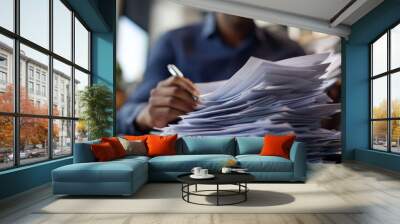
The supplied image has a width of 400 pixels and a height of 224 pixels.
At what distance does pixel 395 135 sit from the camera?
7977 millimetres

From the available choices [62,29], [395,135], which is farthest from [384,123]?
[62,29]

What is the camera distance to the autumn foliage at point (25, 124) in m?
4.89

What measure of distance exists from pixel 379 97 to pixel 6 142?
7834mm

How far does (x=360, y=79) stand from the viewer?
9305 millimetres

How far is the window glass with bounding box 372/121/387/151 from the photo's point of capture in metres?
8.50

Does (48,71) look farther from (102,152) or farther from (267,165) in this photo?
(267,165)

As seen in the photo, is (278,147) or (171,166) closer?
(171,166)

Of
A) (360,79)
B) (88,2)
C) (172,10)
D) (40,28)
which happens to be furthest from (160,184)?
(360,79)

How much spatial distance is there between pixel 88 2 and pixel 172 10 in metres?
2.55

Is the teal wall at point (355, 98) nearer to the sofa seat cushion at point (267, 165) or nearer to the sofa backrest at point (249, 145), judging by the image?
the sofa backrest at point (249, 145)

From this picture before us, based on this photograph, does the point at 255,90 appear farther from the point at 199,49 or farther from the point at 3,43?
the point at 3,43

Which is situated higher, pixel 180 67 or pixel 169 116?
pixel 180 67

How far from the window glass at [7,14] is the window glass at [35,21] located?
0.88 ft

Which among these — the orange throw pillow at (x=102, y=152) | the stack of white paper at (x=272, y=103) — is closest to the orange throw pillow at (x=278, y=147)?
the stack of white paper at (x=272, y=103)
